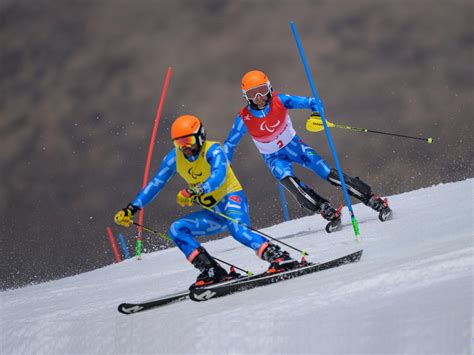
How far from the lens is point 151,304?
559 cm

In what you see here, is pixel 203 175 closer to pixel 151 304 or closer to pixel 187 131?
pixel 187 131

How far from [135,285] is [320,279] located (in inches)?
130

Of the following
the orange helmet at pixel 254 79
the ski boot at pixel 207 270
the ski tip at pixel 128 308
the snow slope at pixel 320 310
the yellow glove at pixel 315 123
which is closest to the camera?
the snow slope at pixel 320 310

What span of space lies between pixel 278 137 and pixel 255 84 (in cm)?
95

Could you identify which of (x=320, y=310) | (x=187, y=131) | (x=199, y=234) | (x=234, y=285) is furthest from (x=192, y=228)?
(x=320, y=310)

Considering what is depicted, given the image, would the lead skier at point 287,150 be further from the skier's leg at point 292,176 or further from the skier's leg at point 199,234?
the skier's leg at point 199,234

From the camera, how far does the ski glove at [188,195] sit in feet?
18.0

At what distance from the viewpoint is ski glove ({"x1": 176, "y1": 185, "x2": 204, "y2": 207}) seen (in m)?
5.50

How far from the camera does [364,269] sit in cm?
497

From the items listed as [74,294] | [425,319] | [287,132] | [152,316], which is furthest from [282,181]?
[425,319]

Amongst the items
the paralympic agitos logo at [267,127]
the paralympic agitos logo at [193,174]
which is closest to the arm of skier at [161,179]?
the paralympic agitos logo at [193,174]

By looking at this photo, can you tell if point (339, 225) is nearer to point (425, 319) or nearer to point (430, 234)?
point (430, 234)

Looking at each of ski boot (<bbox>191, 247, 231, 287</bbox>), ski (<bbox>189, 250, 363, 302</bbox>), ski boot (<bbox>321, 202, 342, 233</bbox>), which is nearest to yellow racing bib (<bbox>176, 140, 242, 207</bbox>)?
ski boot (<bbox>191, 247, 231, 287</bbox>)

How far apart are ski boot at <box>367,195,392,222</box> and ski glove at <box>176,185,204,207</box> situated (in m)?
3.16
